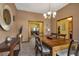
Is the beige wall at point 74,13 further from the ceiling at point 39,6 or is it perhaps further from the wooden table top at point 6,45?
the wooden table top at point 6,45

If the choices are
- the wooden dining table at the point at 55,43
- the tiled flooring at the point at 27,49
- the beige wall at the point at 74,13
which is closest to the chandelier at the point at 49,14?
the beige wall at the point at 74,13

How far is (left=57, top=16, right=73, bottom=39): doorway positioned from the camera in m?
1.58

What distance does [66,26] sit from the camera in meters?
1.62

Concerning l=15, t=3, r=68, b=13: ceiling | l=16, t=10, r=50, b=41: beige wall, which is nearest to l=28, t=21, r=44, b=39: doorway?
l=16, t=10, r=50, b=41: beige wall

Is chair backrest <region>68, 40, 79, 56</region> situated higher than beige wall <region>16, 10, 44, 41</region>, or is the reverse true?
beige wall <region>16, 10, 44, 41</region>

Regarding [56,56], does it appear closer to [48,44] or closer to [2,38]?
[48,44]

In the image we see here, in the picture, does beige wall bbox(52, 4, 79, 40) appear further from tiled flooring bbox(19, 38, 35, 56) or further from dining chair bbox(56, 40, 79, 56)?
tiled flooring bbox(19, 38, 35, 56)

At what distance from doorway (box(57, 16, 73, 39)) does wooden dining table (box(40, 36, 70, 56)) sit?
0.10 metres

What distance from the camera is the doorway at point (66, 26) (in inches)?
62.1

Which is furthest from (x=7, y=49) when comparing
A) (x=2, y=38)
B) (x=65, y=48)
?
(x=65, y=48)

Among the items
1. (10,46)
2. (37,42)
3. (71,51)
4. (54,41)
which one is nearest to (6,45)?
(10,46)

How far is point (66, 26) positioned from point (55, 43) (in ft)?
0.98

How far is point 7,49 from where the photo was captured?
1.48 metres

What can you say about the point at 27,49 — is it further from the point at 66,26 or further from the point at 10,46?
the point at 66,26
